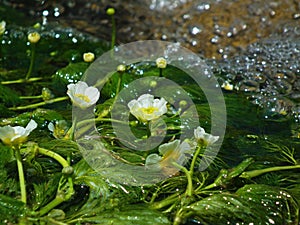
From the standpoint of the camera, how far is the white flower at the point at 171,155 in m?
1.23

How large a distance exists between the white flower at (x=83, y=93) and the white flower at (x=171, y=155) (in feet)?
0.61

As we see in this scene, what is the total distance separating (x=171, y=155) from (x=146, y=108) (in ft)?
0.37

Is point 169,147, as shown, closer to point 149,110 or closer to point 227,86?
point 149,110

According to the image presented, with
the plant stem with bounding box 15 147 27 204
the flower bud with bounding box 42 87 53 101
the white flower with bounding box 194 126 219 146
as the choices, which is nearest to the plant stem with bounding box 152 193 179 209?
the white flower with bounding box 194 126 219 146

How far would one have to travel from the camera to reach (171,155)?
49.6 inches

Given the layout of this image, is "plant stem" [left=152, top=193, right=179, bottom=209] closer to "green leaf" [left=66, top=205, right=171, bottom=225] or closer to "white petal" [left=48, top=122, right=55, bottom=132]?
"green leaf" [left=66, top=205, right=171, bottom=225]

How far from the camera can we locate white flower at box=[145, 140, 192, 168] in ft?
4.05

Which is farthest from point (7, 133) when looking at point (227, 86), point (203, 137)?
point (227, 86)

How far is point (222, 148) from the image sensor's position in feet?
4.79

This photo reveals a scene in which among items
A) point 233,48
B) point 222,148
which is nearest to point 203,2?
point 233,48

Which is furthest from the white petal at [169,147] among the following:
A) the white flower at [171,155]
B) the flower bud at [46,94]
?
the flower bud at [46,94]

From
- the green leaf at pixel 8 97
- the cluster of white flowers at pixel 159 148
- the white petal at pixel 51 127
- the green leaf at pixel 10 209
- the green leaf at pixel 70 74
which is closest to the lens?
the green leaf at pixel 10 209

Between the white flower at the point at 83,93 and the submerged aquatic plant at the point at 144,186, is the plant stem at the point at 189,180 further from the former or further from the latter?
the white flower at the point at 83,93

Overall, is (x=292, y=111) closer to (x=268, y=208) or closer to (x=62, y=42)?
(x=268, y=208)
